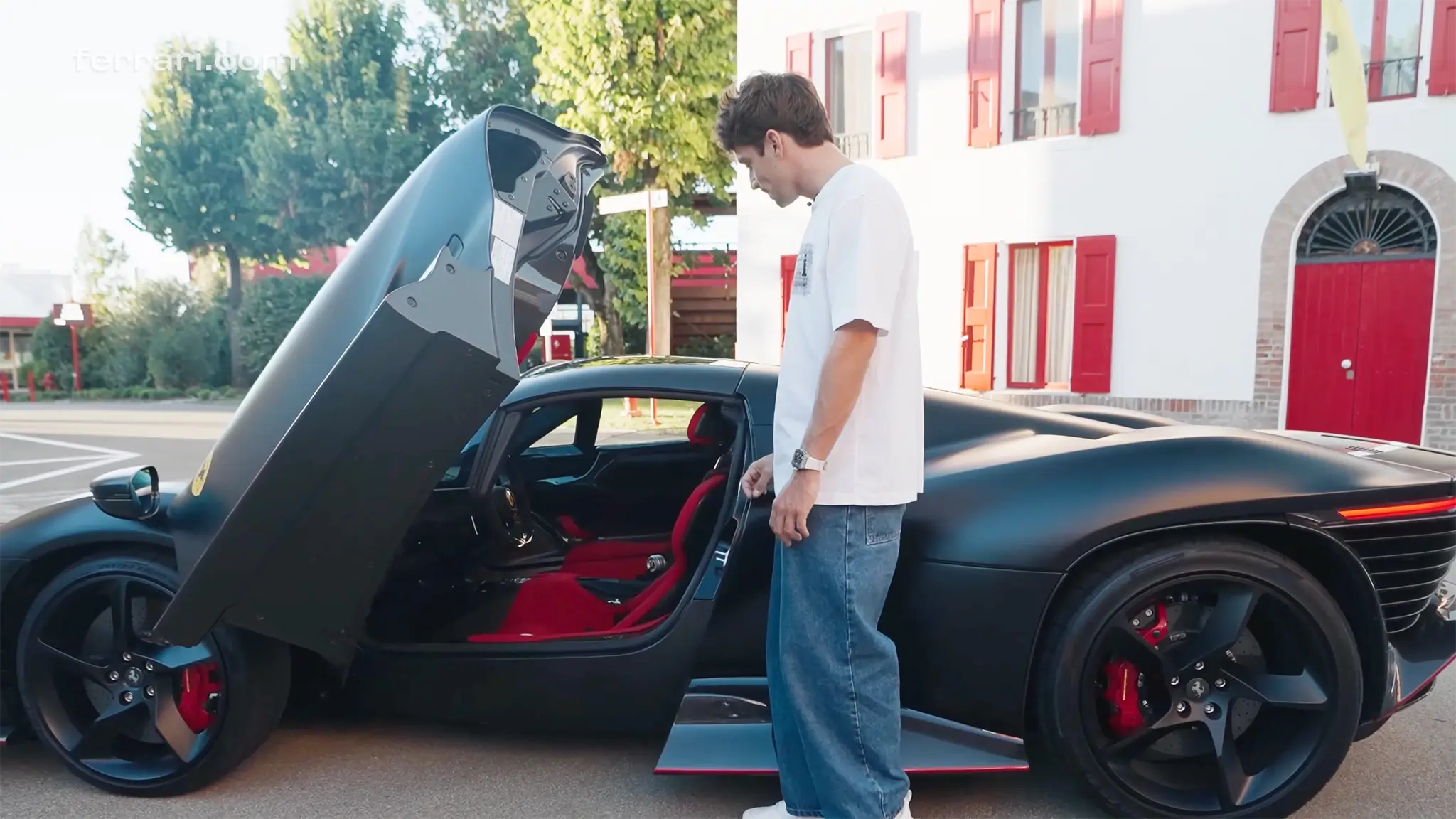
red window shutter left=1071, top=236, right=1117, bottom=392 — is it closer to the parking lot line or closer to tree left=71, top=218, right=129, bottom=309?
the parking lot line

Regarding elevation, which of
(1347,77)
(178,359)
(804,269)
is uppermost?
(1347,77)

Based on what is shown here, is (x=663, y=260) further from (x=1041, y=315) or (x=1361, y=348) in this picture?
(x=1361, y=348)

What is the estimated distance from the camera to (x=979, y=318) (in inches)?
400

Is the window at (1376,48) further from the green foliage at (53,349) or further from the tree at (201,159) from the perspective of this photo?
the green foliage at (53,349)

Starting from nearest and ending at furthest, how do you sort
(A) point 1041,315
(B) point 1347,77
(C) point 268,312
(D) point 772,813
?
(D) point 772,813, (B) point 1347,77, (A) point 1041,315, (C) point 268,312

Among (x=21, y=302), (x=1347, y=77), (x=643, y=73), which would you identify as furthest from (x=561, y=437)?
(x=21, y=302)

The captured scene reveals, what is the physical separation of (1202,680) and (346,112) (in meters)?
20.0

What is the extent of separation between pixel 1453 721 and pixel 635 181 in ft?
39.6

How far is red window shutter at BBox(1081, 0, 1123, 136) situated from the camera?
29.7 feet

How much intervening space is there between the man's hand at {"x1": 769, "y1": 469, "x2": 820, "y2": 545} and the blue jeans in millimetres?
46

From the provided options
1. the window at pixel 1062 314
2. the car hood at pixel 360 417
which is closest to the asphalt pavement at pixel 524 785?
the car hood at pixel 360 417

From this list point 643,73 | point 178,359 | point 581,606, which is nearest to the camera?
point 581,606

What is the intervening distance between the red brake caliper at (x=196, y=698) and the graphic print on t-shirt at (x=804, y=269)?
5.86ft

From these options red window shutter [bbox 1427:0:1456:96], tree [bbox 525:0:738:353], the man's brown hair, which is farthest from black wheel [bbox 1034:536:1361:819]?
tree [bbox 525:0:738:353]
